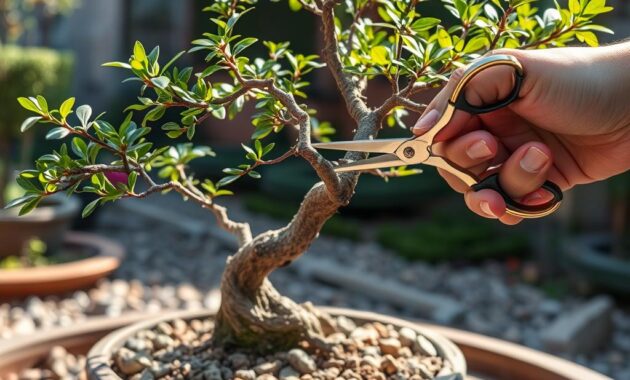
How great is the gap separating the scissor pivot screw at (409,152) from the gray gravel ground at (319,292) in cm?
210

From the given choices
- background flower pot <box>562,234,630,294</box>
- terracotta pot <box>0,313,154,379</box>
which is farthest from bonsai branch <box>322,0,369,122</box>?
background flower pot <box>562,234,630,294</box>

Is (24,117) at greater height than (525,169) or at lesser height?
lesser

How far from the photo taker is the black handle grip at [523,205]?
145 centimetres

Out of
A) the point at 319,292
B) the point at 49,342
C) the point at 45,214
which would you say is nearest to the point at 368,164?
the point at 49,342

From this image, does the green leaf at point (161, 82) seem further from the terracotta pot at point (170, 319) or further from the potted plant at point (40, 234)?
the potted plant at point (40, 234)

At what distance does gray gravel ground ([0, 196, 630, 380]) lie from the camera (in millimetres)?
3479

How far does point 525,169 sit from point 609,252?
3.27 meters

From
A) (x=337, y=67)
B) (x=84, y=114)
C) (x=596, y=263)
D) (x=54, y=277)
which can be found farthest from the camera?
(x=596, y=263)

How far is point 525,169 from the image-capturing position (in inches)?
56.7

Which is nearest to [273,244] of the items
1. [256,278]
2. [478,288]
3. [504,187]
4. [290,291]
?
[256,278]

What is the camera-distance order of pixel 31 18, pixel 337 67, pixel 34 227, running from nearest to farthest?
pixel 337 67
pixel 34 227
pixel 31 18

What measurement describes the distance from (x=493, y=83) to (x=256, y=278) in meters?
0.68

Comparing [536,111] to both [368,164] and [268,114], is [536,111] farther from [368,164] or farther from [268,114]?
[268,114]

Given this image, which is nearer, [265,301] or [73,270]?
[265,301]
